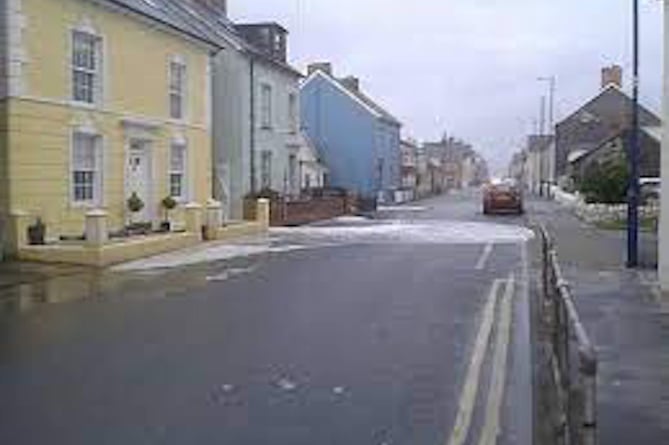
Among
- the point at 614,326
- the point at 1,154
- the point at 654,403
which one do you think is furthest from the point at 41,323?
the point at 1,154

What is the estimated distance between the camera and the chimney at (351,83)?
85.2 metres

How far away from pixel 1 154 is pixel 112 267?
377cm

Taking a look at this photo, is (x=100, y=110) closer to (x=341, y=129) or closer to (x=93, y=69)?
(x=93, y=69)

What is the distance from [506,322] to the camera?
1453cm

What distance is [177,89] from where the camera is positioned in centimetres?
3553

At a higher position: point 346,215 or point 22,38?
point 22,38

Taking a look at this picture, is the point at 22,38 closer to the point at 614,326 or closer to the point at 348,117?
the point at 614,326

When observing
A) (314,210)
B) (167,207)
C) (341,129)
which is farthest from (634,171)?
(341,129)

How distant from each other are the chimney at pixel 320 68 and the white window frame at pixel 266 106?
3045 cm

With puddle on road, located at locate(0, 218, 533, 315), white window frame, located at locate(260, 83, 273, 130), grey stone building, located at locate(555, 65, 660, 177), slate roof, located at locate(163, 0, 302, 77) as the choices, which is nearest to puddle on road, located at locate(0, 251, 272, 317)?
puddle on road, located at locate(0, 218, 533, 315)

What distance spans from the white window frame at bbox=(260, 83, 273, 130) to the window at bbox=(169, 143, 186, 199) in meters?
13.2

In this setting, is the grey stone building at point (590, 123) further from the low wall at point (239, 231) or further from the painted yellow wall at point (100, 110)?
the painted yellow wall at point (100, 110)

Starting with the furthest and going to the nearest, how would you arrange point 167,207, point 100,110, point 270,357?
point 167,207, point 100,110, point 270,357

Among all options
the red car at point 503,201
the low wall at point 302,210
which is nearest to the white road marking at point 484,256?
the low wall at point 302,210
